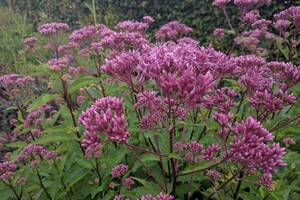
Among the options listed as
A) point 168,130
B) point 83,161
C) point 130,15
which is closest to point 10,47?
point 130,15

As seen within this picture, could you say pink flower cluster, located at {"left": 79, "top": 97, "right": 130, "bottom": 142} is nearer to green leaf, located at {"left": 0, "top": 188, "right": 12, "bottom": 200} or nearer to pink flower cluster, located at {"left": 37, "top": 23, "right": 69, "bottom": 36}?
green leaf, located at {"left": 0, "top": 188, "right": 12, "bottom": 200}

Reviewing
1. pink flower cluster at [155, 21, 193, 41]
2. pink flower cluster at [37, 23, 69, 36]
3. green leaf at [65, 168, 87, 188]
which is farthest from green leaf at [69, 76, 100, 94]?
pink flower cluster at [155, 21, 193, 41]

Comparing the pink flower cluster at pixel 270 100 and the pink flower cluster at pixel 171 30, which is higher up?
the pink flower cluster at pixel 171 30

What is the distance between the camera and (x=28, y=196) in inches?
115

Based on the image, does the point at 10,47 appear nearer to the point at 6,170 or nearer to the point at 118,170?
the point at 6,170

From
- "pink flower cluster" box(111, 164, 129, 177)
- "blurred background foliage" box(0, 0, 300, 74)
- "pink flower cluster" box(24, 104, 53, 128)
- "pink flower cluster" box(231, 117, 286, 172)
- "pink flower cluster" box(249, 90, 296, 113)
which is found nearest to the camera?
"pink flower cluster" box(231, 117, 286, 172)

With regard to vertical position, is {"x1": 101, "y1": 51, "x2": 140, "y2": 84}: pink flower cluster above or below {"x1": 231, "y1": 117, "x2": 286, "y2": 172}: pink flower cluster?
above

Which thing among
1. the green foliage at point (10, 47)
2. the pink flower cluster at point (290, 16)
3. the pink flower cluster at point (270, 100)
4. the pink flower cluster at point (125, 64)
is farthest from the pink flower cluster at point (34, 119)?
the green foliage at point (10, 47)

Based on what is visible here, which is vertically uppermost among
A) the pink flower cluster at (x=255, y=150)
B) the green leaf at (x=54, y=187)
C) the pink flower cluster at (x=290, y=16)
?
the pink flower cluster at (x=290, y=16)

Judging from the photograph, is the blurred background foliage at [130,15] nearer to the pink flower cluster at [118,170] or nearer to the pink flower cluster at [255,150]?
the pink flower cluster at [118,170]

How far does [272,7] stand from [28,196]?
20.3ft

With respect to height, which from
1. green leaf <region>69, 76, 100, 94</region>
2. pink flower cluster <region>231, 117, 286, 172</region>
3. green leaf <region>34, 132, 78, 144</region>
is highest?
green leaf <region>69, 76, 100, 94</region>

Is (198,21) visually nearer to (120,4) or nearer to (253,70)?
(120,4)

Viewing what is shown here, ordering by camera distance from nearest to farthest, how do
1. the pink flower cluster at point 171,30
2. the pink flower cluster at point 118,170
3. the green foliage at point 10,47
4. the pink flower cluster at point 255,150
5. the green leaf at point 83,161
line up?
the pink flower cluster at point 255,150
the pink flower cluster at point 118,170
the green leaf at point 83,161
the pink flower cluster at point 171,30
the green foliage at point 10,47
